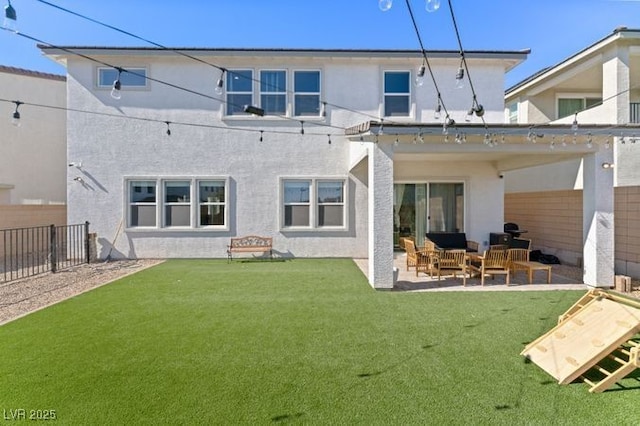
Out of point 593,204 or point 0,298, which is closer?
point 0,298

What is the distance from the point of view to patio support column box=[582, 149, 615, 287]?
7738 mm

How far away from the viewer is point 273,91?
12.0 meters

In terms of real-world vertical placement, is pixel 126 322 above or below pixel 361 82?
below

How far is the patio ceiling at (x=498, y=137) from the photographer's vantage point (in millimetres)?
7320

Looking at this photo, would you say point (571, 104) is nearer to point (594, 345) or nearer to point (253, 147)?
point (253, 147)

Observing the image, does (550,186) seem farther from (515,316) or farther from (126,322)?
(126,322)

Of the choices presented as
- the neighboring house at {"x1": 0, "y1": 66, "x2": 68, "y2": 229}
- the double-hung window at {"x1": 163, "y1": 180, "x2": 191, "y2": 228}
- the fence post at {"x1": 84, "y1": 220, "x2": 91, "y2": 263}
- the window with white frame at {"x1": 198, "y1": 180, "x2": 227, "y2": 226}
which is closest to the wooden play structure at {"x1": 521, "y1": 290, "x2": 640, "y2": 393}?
the window with white frame at {"x1": 198, "y1": 180, "x2": 227, "y2": 226}

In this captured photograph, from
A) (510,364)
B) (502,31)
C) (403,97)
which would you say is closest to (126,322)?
(510,364)

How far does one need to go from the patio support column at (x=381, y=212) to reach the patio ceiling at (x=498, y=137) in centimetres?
34

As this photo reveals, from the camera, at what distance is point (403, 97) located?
39.5 ft

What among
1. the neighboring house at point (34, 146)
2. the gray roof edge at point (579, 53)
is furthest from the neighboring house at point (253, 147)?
the neighboring house at point (34, 146)

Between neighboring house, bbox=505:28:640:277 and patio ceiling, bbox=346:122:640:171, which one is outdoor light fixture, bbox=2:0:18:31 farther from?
neighboring house, bbox=505:28:640:277

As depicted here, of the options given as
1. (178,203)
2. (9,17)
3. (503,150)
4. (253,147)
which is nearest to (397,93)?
(503,150)

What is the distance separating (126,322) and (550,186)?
1281 cm
